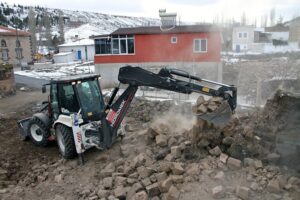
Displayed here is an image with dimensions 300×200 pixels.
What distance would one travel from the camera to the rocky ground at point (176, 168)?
5.82 meters

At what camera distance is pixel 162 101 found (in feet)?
47.5

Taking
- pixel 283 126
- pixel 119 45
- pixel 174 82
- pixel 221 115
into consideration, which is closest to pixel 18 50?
pixel 119 45

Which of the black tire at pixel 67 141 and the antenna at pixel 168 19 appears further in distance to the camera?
the antenna at pixel 168 19

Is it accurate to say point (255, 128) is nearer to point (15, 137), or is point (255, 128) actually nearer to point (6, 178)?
point (6, 178)

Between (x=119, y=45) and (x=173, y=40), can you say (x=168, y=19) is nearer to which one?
(x=173, y=40)

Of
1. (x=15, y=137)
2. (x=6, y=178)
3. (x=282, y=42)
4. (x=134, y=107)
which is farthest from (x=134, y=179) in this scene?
(x=282, y=42)

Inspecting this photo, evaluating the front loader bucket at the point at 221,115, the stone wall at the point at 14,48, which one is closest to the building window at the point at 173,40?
the front loader bucket at the point at 221,115

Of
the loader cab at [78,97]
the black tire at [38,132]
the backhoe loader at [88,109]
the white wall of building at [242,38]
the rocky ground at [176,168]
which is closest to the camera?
the rocky ground at [176,168]

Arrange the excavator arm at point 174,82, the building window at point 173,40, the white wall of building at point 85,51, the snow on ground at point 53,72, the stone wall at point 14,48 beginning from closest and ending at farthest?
the excavator arm at point 174,82 → the building window at point 173,40 → the snow on ground at point 53,72 → the stone wall at point 14,48 → the white wall of building at point 85,51

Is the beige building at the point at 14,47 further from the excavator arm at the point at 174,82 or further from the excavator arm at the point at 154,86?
the excavator arm at the point at 174,82

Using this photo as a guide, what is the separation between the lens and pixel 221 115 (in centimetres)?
669

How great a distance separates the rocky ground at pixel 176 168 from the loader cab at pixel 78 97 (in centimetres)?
116

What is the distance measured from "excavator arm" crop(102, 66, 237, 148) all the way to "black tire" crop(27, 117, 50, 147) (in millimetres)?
2093

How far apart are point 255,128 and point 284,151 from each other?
911mm
